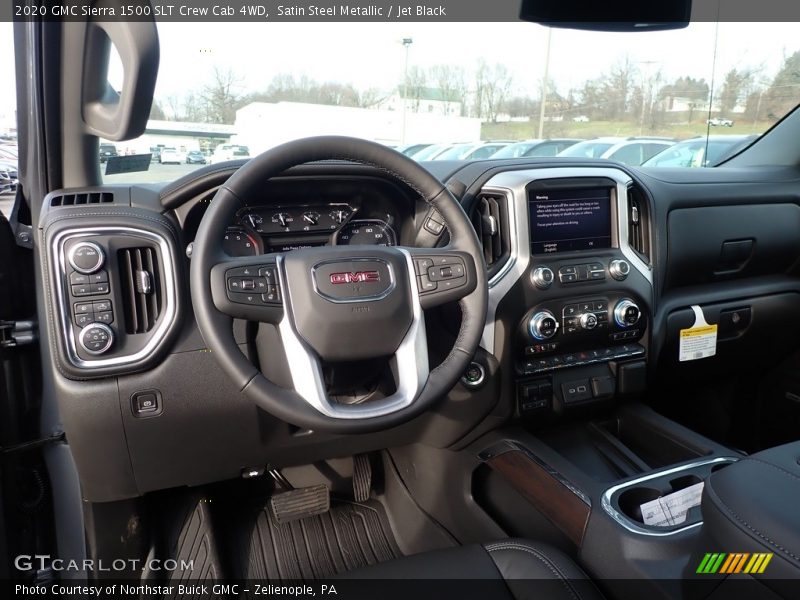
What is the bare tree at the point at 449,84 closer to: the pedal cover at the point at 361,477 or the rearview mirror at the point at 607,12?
the rearview mirror at the point at 607,12

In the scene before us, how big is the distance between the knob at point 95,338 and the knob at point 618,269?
154 cm

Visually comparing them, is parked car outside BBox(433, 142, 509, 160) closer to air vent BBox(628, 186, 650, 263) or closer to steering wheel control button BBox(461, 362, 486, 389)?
air vent BBox(628, 186, 650, 263)

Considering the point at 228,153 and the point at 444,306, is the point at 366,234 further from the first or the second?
the point at 228,153

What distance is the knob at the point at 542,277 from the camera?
198cm

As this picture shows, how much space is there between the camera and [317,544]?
7.25 ft

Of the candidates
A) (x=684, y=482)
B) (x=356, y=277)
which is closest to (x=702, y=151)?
(x=684, y=482)

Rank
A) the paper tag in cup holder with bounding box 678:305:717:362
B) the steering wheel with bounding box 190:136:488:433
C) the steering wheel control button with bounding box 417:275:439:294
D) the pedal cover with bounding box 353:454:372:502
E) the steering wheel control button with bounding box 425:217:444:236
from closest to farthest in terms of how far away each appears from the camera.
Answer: the steering wheel with bounding box 190:136:488:433 < the steering wheel control button with bounding box 417:275:439:294 < the steering wheel control button with bounding box 425:217:444:236 < the pedal cover with bounding box 353:454:372:502 < the paper tag in cup holder with bounding box 678:305:717:362

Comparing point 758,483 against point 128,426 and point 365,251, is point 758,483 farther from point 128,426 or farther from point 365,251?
point 128,426

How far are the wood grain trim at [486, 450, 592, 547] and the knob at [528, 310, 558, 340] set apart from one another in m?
0.37

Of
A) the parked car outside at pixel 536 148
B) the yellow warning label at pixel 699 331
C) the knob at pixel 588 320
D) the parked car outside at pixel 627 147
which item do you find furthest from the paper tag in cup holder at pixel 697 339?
the parked car outside at pixel 536 148

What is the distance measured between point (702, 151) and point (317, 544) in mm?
2472

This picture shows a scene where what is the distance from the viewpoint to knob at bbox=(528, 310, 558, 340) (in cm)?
198

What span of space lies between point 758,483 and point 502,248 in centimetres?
99

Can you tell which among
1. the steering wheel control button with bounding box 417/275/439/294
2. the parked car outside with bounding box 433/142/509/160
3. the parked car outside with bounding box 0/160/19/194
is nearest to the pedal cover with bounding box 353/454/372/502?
the steering wheel control button with bounding box 417/275/439/294
